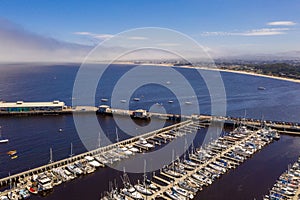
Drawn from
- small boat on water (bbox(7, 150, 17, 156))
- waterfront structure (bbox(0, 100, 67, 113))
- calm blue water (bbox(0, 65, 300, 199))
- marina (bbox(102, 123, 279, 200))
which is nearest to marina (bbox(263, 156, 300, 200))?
calm blue water (bbox(0, 65, 300, 199))

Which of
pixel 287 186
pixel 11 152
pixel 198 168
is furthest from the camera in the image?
pixel 11 152

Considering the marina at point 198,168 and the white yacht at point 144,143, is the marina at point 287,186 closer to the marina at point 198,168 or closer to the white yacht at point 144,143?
the marina at point 198,168

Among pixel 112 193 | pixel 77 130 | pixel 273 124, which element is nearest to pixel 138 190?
pixel 112 193

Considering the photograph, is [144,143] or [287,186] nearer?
[287,186]

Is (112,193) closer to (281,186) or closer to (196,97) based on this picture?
(281,186)

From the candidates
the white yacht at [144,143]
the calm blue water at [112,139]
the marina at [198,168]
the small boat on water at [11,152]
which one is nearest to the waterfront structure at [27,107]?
the calm blue water at [112,139]

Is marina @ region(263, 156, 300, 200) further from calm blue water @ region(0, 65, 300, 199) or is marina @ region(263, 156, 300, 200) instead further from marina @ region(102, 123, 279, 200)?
marina @ region(102, 123, 279, 200)

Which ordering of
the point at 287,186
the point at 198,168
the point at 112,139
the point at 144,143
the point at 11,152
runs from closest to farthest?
1. the point at 287,186
2. the point at 198,168
3. the point at 11,152
4. the point at 144,143
5. the point at 112,139

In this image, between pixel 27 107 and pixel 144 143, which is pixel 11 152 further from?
pixel 27 107

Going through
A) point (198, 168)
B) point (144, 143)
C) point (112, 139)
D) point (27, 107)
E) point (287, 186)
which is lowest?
point (287, 186)

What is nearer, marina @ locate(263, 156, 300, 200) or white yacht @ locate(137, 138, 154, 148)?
marina @ locate(263, 156, 300, 200)

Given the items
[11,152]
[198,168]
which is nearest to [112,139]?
[11,152]
